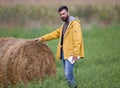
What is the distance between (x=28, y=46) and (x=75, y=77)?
4.62ft

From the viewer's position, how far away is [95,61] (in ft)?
51.5

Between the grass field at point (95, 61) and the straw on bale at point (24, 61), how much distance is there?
0.97 ft

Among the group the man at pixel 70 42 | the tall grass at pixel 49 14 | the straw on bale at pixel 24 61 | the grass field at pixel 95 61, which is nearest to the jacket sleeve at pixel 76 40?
the man at pixel 70 42

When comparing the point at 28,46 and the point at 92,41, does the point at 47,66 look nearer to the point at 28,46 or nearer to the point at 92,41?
the point at 28,46

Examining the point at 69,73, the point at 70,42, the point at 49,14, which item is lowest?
the point at 69,73

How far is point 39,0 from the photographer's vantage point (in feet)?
95.8

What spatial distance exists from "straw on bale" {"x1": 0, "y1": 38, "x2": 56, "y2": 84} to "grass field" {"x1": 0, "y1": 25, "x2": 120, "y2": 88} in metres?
0.29

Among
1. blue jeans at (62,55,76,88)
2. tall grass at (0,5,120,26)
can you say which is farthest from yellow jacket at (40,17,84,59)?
tall grass at (0,5,120,26)

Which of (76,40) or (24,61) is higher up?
(76,40)

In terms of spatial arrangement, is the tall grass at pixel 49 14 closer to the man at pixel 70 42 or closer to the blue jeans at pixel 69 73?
the man at pixel 70 42

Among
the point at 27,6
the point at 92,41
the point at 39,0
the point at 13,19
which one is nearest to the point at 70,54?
the point at 92,41

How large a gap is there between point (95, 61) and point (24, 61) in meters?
4.43

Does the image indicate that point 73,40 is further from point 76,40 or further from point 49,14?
point 49,14

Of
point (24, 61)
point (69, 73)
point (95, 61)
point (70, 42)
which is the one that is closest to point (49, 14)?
point (95, 61)
